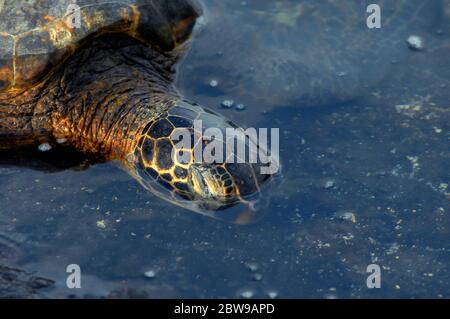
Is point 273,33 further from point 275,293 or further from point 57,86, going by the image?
point 275,293

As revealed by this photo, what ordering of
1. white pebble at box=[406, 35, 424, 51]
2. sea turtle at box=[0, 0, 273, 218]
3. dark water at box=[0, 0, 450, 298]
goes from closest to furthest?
dark water at box=[0, 0, 450, 298] < sea turtle at box=[0, 0, 273, 218] < white pebble at box=[406, 35, 424, 51]

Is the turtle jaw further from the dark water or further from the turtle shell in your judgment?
the turtle shell

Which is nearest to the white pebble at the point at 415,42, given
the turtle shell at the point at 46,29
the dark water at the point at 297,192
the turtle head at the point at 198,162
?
the dark water at the point at 297,192

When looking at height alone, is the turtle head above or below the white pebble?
below

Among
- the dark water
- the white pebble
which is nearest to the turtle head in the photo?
the dark water

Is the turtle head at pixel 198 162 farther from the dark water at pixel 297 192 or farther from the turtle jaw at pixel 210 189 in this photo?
the dark water at pixel 297 192

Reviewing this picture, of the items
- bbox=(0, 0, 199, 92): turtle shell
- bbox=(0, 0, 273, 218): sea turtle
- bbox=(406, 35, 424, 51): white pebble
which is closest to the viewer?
bbox=(0, 0, 273, 218): sea turtle
